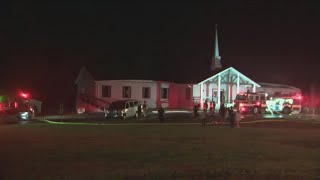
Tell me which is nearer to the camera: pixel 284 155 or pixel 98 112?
pixel 284 155

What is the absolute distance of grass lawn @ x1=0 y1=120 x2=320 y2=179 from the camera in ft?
45.0

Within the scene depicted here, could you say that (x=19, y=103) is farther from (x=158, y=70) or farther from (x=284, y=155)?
(x=284, y=155)

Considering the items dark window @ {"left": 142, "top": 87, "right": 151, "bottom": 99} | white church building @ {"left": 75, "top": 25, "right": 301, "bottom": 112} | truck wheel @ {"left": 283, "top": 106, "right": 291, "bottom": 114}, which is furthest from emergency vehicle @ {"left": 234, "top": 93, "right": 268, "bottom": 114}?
dark window @ {"left": 142, "top": 87, "right": 151, "bottom": 99}

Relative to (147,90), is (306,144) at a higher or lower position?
lower

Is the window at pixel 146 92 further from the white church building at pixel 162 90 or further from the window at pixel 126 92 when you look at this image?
the window at pixel 126 92

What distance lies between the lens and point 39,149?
1978 centimetres

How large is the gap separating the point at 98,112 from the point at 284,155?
38591 millimetres

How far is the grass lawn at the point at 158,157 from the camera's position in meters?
13.7

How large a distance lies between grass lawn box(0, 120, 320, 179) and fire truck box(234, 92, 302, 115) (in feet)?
87.4

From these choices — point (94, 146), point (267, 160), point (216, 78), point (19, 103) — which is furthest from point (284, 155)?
point (216, 78)

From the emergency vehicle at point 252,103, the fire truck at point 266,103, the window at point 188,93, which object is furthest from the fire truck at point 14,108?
the window at point 188,93

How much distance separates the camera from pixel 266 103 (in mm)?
53375

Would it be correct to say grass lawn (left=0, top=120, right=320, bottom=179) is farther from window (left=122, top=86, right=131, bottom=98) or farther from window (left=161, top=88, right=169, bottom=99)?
window (left=161, top=88, right=169, bottom=99)

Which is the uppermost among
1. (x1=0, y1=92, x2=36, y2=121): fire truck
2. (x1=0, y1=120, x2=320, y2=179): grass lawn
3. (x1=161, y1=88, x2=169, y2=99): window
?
(x1=161, y1=88, x2=169, y2=99): window
